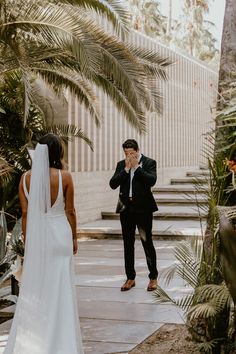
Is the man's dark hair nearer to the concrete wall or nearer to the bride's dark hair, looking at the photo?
the bride's dark hair

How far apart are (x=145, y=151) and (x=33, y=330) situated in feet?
45.4

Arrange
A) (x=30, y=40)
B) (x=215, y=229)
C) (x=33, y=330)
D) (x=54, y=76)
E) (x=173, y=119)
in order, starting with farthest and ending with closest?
(x=173, y=119), (x=54, y=76), (x=30, y=40), (x=33, y=330), (x=215, y=229)

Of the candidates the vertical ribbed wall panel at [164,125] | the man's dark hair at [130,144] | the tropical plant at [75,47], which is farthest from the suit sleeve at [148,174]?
the vertical ribbed wall panel at [164,125]

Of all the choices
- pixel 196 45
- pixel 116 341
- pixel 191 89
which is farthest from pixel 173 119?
pixel 196 45

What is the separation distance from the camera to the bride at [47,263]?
524 cm

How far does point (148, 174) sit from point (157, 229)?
6.14m

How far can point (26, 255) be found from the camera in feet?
17.7

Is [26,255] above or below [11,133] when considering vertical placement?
below

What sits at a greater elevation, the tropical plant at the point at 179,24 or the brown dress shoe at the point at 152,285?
the tropical plant at the point at 179,24

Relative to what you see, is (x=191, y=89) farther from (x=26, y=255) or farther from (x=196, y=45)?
(x=196, y=45)

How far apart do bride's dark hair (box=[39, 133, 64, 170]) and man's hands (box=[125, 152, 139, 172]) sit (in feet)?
8.36

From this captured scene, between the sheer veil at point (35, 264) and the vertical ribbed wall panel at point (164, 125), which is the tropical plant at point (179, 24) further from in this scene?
the sheer veil at point (35, 264)

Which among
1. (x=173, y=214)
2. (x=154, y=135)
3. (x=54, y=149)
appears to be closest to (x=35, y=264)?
(x=54, y=149)

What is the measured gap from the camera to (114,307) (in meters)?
7.34
